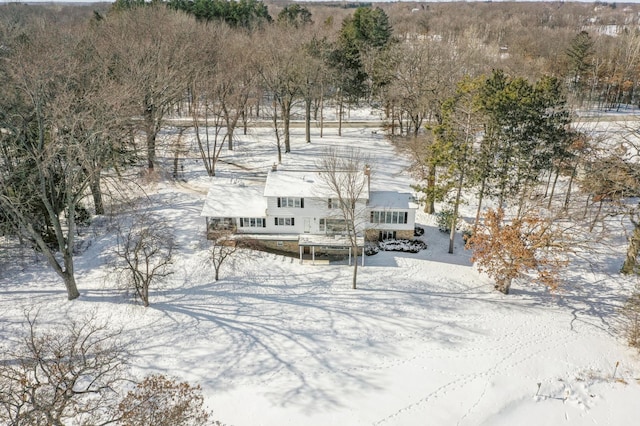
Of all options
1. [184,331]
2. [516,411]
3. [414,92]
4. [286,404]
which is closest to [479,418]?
[516,411]

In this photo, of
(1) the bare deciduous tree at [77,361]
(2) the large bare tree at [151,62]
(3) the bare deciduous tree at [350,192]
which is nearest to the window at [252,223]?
(3) the bare deciduous tree at [350,192]

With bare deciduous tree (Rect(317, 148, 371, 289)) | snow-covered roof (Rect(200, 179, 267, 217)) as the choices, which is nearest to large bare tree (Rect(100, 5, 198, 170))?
snow-covered roof (Rect(200, 179, 267, 217))

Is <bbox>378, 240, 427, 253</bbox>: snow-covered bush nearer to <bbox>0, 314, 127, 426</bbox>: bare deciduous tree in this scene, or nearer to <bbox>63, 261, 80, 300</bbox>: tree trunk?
<bbox>0, 314, 127, 426</bbox>: bare deciduous tree

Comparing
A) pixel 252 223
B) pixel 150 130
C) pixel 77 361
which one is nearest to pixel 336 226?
pixel 252 223

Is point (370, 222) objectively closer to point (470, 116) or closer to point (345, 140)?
point (470, 116)

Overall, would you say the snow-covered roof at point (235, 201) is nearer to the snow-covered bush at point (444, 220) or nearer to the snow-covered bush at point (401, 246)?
the snow-covered bush at point (401, 246)

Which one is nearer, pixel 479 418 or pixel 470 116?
pixel 479 418
